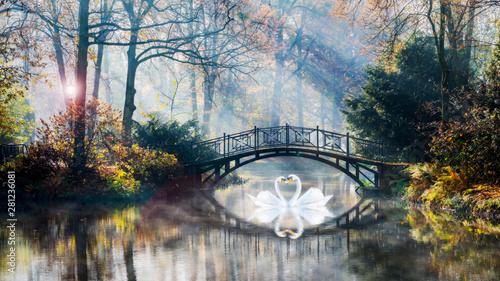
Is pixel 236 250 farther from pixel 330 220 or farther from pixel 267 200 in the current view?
pixel 267 200

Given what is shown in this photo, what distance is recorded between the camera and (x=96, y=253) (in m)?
8.38

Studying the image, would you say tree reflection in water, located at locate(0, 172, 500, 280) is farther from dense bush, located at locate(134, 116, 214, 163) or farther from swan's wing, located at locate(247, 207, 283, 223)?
dense bush, located at locate(134, 116, 214, 163)

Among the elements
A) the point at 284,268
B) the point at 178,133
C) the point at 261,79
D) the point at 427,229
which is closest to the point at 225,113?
the point at 261,79

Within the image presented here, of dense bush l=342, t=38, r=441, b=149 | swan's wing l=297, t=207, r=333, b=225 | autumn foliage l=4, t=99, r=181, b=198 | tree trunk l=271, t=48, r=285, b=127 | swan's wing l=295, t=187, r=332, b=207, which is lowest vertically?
swan's wing l=297, t=207, r=333, b=225

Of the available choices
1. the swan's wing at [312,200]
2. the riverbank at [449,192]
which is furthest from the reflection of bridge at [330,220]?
the riverbank at [449,192]

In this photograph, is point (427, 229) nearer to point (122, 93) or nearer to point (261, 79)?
point (261, 79)

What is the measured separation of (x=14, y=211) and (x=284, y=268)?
32.3 ft

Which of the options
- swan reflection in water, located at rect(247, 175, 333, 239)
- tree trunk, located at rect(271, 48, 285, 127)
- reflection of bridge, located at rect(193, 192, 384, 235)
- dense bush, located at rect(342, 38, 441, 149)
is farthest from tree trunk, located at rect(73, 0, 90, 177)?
tree trunk, located at rect(271, 48, 285, 127)

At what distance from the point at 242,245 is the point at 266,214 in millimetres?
5049

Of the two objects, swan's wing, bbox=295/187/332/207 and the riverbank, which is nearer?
the riverbank

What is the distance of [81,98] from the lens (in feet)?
59.4

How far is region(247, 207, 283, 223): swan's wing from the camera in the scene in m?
13.2

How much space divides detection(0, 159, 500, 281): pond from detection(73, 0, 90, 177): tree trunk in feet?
8.26

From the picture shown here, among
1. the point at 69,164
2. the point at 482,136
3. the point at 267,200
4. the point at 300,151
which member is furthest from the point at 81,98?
the point at 482,136
